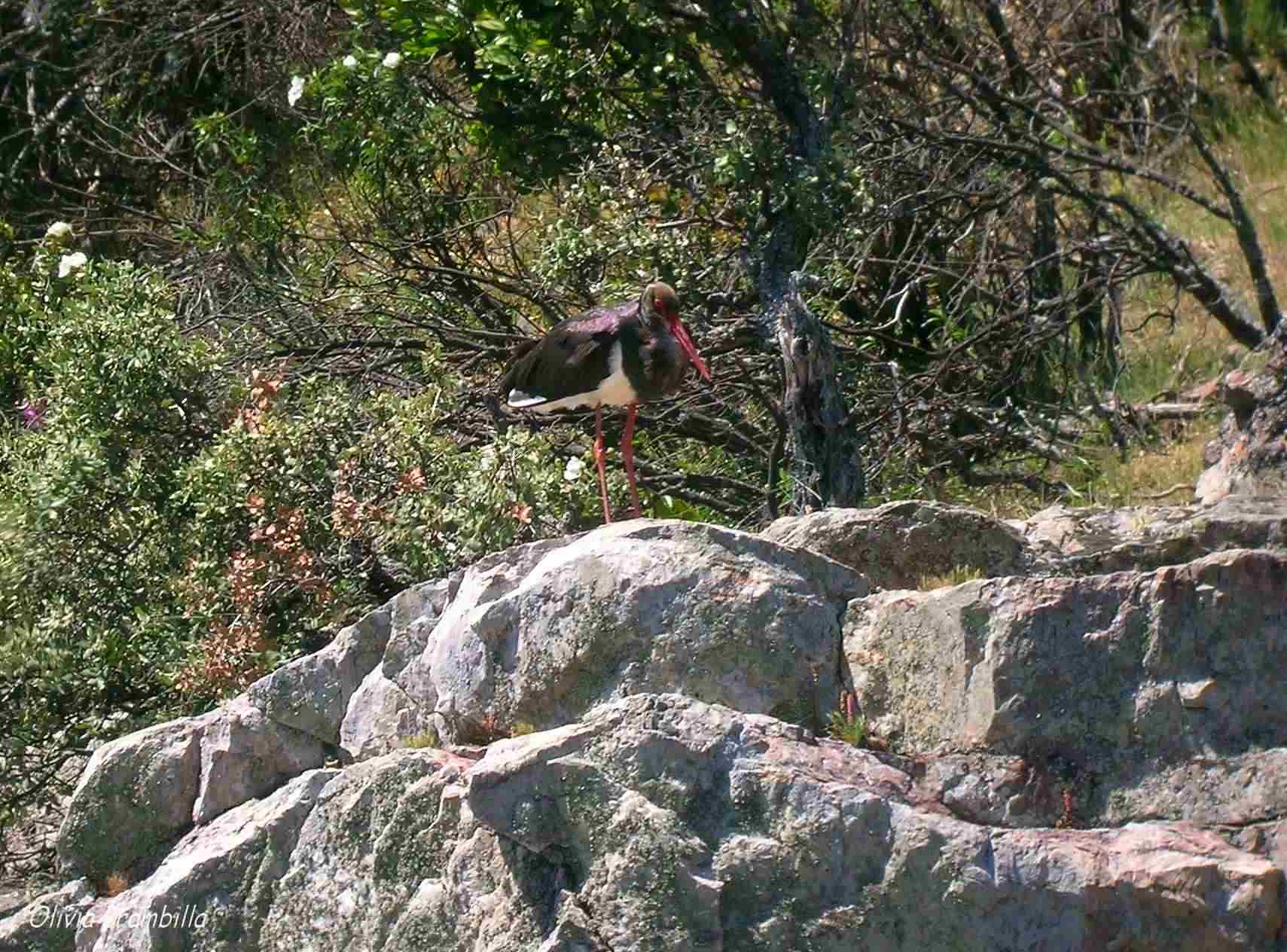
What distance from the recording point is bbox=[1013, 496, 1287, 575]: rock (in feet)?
18.8

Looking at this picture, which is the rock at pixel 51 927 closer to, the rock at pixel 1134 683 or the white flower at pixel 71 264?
the rock at pixel 1134 683

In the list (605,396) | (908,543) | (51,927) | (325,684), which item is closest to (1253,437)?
(908,543)

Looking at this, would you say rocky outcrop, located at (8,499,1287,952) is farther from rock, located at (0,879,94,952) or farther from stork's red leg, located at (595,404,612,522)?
stork's red leg, located at (595,404,612,522)

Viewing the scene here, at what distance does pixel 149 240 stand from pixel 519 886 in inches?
317

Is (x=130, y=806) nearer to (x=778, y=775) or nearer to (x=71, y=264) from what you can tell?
(x=778, y=775)

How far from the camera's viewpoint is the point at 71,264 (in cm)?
852

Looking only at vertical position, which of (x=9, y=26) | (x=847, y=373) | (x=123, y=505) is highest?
(x=9, y=26)

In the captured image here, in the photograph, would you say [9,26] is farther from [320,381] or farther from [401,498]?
[401,498]

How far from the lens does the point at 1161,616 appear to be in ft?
15.6

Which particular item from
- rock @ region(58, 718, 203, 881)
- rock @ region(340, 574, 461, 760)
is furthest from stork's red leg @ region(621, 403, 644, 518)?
rock @ region(58, 718, 203, 881)

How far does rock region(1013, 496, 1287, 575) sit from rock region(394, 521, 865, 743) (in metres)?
1.00

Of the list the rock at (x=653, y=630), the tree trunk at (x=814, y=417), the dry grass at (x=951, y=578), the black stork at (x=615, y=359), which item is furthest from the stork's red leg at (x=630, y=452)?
the rock at (x=653, y=630)

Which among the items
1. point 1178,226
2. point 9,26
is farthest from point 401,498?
point 9,26

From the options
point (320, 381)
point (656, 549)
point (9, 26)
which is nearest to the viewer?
point (656, 549)
